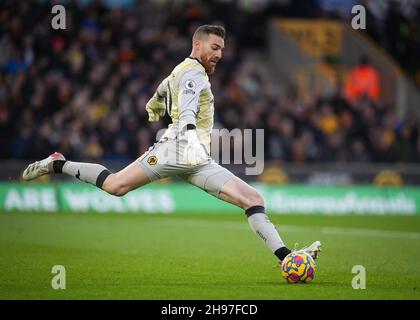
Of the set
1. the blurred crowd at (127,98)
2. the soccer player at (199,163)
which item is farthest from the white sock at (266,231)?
the blurred crowd at (127,98)

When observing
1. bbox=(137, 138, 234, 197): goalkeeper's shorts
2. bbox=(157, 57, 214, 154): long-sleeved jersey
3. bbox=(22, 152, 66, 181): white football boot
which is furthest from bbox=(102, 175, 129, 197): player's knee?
bbox=(22, 152, 66, 181): white football boot

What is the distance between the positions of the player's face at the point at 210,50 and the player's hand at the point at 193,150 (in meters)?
1.00

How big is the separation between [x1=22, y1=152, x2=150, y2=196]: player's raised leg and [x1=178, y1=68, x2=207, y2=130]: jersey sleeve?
2.48ft

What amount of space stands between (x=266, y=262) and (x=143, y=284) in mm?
2841

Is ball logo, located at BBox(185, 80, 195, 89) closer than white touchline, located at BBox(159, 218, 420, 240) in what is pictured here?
Yes

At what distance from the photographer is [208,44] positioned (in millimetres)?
9469

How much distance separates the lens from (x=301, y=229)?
17.1 metres

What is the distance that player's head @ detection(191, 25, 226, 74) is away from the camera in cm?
946

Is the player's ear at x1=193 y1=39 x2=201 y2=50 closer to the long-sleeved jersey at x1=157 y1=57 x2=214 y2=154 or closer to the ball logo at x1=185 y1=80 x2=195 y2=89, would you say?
the long-sleeved jersey at x1=157 y1=57 x2=214 y2=154

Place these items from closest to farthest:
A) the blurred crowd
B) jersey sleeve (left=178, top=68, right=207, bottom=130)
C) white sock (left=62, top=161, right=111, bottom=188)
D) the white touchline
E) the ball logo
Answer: jersey sleeve (left=178, top=68, right=207, bottom=130) < the ball logo < white sock (left=62, top=161, right=111, bottom=188) < the white touchline < the blurred crowd

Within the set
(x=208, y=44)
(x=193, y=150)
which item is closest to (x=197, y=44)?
(x=208, y=44)

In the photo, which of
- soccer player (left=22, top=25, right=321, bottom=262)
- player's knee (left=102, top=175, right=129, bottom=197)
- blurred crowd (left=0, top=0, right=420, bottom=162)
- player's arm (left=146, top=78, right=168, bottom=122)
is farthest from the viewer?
blurred crowd (left=0, top=0, right=420, bottom=162)
